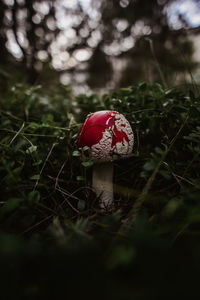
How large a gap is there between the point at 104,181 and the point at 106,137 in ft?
1.08

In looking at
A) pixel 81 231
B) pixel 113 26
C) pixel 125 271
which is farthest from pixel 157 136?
pixel 113 26

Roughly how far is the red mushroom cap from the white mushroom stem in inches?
5.8

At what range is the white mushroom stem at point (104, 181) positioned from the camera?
1320 mm

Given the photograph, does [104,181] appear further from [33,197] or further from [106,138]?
[33,197]

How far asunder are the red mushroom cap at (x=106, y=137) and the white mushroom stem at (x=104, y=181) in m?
0.15

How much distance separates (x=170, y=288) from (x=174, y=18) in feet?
13.5

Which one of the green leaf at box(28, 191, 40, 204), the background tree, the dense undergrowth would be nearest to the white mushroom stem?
the dense undergrowth

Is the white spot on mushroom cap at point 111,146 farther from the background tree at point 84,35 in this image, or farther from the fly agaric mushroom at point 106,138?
the background tree at point 84,35

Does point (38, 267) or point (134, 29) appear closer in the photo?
point (38, 267)

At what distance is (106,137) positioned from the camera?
118 centimetres

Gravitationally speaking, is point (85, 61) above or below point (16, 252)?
above


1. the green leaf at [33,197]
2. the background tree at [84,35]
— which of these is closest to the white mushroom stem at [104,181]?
the green leaf at [33,197]

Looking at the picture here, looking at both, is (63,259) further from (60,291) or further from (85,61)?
(85,61)

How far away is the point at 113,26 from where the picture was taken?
452 centimetres
